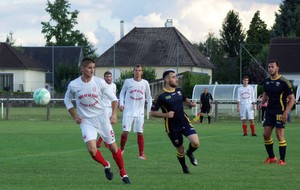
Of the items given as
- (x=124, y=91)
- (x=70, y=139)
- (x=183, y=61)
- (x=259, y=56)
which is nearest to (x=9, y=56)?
(x=183, y=61)

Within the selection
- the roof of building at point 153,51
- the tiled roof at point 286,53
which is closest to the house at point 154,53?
the roof of building at point 153,51

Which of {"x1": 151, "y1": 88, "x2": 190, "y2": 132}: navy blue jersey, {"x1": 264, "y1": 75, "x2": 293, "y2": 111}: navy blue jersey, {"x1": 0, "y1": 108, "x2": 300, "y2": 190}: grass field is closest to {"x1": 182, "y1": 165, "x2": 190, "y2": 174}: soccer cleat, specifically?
{"x1": 0, "y1": 108, "x2": 300, "y2": 190}: grass field

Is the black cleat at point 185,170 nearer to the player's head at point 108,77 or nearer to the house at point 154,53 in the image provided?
the player's head at point 108,77

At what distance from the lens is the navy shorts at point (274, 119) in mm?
16750

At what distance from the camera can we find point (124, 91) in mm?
19703

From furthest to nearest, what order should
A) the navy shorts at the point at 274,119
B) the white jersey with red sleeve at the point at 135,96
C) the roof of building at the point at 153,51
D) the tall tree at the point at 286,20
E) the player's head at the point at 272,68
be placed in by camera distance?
the tall tree at the point at 286,20 < the roof of building at the point at 153,51 < the white jersey with red sleeve at the point at 135,96 < the navy shorts at the point at 274,119 < the player's head at the point at 272,68

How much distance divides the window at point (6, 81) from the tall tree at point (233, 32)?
45.9m

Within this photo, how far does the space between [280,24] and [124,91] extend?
81.5 meters

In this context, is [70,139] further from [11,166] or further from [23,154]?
[11,166]

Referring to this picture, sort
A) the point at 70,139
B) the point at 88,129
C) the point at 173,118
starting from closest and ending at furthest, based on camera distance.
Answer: the point at 88,129, the point at 173,118, the point at 70,139

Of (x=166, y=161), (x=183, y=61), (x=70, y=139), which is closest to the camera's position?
(x=166, y=161)

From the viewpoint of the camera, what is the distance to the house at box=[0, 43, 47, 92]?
279ft

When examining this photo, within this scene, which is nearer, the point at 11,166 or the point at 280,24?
the point at 11,166

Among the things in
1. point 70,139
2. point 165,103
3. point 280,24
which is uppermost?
point 280,24
